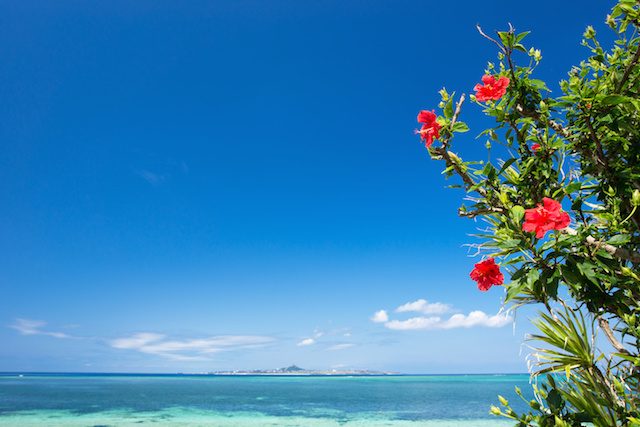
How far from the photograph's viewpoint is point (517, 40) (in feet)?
7.69

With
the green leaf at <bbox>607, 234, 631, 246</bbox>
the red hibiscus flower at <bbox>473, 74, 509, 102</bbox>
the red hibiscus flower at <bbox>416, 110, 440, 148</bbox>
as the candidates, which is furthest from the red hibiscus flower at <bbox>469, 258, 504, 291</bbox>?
the red hibiscus flower at <bbox>473, 74, 509, 102</bbox>

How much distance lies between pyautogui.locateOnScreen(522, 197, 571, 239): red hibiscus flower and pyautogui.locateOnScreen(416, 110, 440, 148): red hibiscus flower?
0.62 meters

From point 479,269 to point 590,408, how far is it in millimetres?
939

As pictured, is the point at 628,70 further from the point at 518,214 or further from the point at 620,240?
the point at 518,214

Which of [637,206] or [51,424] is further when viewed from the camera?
[51,424]

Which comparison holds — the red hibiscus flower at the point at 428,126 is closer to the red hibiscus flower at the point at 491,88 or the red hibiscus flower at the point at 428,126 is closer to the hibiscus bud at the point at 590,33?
the red hibiscus flower at the point at 491,88

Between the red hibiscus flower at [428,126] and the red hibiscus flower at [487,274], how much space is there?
0.67 metres

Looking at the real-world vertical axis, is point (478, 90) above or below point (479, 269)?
above

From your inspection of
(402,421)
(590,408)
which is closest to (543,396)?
(590,408)

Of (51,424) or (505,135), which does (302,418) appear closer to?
(51,424)

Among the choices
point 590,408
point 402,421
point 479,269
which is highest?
point 479,269

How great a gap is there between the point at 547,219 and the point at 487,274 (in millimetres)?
498

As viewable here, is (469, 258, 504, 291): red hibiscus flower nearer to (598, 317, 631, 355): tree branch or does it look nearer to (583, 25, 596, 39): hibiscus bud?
(598, 317, 631, 355): tree branch

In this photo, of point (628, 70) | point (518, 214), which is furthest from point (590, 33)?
point (518, 214)
